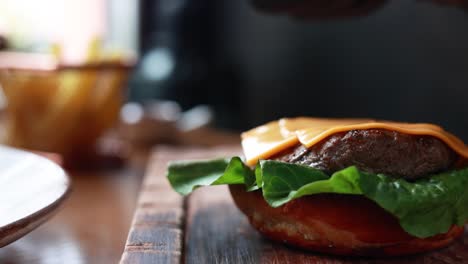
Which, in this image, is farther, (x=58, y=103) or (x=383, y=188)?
(x=58, y=103)

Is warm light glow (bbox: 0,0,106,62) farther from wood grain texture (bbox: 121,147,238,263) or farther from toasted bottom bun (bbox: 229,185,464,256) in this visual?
toasted bottom bun (bbox: 229,185,464,256)

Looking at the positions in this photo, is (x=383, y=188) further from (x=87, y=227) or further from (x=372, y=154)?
(x=87, y=227)

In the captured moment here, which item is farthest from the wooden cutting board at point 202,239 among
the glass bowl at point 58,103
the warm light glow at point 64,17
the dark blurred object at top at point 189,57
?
the warm light glow at point 64,17

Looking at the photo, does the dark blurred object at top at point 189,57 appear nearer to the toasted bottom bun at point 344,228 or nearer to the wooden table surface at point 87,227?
the wooden table surface at point 87,227

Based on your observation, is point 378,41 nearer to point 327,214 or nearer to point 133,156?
point 133,156

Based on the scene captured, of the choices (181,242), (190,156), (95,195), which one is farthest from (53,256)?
(190,156)

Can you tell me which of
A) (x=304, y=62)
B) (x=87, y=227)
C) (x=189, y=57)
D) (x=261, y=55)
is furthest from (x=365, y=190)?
(x=189, y=57)
